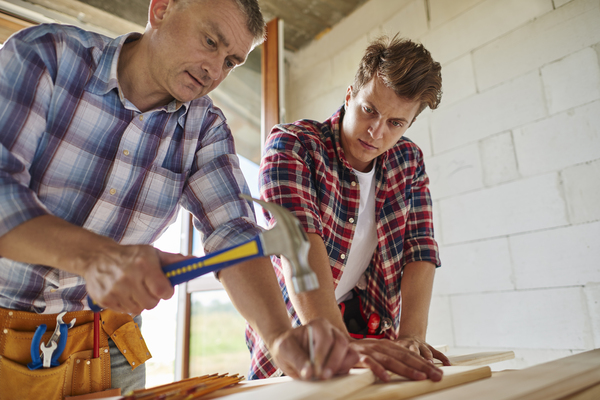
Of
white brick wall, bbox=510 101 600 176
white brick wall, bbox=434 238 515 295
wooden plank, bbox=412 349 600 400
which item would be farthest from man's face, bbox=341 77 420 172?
white brick wall, bbox=434 238 515 295

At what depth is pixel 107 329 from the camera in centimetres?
106

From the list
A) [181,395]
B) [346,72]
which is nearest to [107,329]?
[181,395]

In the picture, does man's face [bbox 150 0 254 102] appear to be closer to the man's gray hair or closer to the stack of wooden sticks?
the man's gray hair

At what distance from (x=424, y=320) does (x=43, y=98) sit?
1238mm

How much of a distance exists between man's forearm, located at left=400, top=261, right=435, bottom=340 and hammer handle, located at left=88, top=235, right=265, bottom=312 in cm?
87

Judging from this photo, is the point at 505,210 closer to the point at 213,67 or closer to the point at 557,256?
the point at 557,256

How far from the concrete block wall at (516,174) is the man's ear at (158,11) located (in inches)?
71.3

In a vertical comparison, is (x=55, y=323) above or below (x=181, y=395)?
above

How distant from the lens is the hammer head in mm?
629

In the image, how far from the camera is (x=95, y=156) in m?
0.99

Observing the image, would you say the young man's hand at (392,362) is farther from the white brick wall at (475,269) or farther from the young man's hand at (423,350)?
the white brick wall at (475,269)

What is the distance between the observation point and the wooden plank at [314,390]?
0.59 m

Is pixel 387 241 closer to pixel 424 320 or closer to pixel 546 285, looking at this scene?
pixel 424 320

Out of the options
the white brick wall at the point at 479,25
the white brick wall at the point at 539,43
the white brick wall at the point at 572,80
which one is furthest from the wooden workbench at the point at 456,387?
the white brick wall at the point at 479,25
